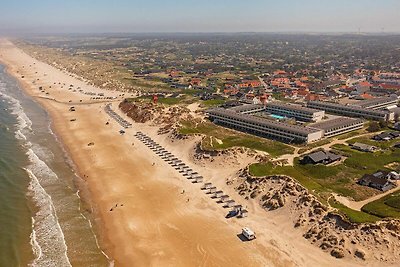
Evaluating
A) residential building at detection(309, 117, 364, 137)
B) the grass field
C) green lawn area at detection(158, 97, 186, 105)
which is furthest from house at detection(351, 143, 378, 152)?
A: green lawn area at detection(158, 97, 186, 105)

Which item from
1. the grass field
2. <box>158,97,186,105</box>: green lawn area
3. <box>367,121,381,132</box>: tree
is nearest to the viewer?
the grass field

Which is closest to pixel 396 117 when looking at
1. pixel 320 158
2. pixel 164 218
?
pixel 320 158

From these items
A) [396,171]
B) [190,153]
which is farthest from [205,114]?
[396,171]

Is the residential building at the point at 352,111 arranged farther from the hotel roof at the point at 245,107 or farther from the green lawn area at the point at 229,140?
the green lawn area at the point at 229,140

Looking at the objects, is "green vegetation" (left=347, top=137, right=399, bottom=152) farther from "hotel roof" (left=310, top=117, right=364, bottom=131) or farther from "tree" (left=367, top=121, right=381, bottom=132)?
"tree" (left=367, top=121, right=381, bottom=132)

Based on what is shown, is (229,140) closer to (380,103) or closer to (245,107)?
(245,107)

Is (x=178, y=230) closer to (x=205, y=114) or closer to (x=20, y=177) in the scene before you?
(x=20, y=177)
